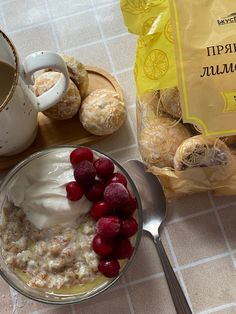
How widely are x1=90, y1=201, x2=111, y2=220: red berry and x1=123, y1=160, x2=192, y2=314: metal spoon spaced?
8cm

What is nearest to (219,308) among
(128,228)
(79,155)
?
(128,228)

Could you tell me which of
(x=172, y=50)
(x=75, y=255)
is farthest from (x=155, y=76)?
(x=75, y=255)

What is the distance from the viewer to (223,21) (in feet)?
1.86

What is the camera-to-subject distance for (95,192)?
656mm

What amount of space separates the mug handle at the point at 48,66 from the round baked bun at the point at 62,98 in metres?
0.02

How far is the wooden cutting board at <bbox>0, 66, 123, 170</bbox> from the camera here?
0.74m

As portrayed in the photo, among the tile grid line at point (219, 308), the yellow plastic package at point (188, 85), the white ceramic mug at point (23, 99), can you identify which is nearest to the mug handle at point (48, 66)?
the white ceramic mug at point (23, 99)

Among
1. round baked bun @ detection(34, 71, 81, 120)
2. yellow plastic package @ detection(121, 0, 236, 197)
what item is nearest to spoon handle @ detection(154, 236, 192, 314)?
yellow plastic package @ detection(121, 0, 236, 197)

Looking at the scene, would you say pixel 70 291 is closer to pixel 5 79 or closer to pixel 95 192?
pixel 95 192

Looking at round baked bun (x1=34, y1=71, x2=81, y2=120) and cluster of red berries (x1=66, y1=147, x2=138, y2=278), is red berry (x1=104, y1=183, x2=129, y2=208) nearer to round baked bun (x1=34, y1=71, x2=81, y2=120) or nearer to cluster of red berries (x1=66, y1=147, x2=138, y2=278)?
cluster of red berries (x1=66, y1=147, x2=138, y2=278)

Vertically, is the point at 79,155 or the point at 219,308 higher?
the point at 79,155

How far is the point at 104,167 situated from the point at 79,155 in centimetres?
4

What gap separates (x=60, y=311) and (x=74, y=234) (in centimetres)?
11

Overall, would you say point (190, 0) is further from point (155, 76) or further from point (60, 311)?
point (60, 311)
